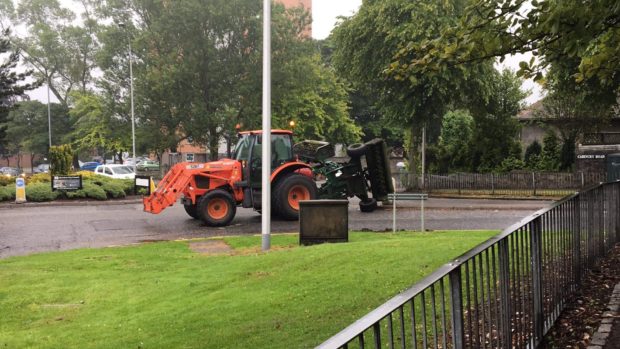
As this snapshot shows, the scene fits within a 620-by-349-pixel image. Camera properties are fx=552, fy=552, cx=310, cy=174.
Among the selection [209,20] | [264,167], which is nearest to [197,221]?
[264,167]

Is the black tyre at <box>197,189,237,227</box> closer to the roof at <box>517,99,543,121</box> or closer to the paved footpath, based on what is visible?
the paved footpath

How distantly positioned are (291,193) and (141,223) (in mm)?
4648

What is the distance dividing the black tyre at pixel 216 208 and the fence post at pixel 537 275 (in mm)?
12098

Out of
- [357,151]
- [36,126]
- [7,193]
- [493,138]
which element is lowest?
[7,193]


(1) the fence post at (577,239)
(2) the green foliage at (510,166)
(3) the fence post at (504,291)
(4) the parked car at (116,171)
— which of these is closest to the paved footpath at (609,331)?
(1) the fence post at (577,239)

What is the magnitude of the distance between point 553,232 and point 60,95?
63046 mm

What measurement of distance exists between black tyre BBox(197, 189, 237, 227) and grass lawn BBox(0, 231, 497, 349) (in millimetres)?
4646

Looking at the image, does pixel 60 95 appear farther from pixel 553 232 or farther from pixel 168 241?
pixel 553 232

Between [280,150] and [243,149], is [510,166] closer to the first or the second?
[280,150]

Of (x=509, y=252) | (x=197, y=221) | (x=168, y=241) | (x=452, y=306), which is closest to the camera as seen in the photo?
(x=452, y=306)

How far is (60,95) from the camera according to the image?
60.1 metres

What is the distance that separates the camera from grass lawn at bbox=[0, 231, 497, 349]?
577 centimetres

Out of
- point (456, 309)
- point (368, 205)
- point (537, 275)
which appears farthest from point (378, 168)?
point (456, 309)

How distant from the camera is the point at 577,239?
6.00 metres
